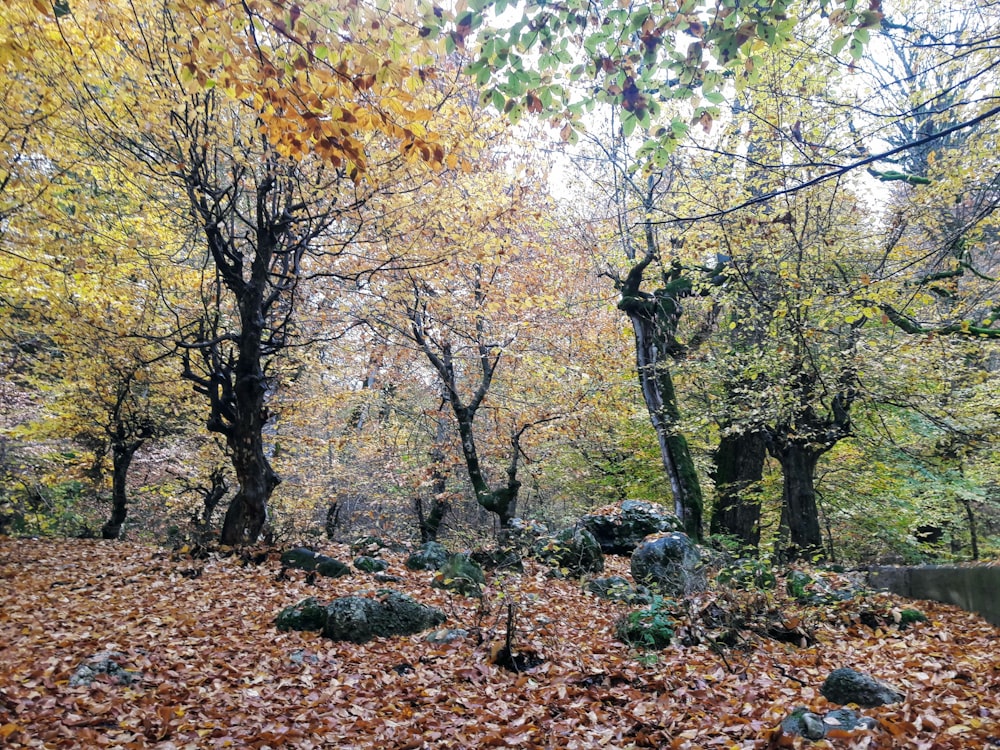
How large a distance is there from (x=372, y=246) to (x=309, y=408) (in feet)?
20.2

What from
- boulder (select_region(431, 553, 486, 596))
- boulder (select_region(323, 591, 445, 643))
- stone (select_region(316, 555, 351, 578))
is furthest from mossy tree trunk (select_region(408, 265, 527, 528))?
boulder (select_region(323, 591, 445, 643))

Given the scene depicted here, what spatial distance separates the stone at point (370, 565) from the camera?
32.0ft

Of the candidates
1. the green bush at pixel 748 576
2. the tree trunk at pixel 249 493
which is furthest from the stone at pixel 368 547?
the green bush at pixel 748 576

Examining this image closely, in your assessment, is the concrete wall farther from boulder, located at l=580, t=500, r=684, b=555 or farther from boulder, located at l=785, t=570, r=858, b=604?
boulder, located at l=580, t=500, r=684, b=555

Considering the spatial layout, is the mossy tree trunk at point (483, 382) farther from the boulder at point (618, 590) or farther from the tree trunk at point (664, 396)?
the boulder at point (618, 590)

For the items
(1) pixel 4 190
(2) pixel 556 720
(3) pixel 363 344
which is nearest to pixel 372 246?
(3) pixel 363 344

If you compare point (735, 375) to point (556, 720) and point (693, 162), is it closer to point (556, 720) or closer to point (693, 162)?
point (693, 162)

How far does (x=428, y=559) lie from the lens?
1048cm

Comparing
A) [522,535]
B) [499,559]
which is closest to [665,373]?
[522,535]

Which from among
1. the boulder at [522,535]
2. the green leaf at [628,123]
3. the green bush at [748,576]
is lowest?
the green bush at [748,576]

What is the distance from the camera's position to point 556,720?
4.80 meters

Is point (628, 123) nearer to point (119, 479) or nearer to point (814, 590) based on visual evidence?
point (814, 590)

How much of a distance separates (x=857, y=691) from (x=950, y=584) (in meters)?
4.73

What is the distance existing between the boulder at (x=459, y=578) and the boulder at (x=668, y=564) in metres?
2.52
